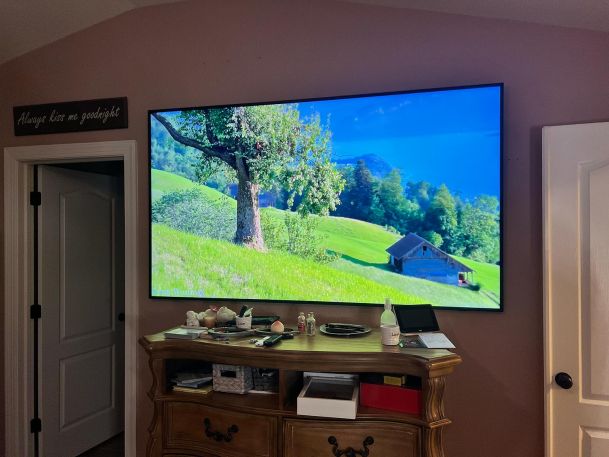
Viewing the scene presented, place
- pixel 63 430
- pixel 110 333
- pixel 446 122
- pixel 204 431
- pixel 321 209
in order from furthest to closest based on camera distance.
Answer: pixel 110 333
pixel 63 430
pixel 321 209
pixel 446 122
pixel 204 431

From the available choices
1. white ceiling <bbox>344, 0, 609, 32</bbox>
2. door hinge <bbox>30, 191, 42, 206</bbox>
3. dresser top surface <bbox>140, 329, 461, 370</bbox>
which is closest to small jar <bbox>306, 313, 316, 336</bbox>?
dresser top surface <bbox>140, 329, 461, 370</bbox>

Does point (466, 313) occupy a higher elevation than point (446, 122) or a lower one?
lower

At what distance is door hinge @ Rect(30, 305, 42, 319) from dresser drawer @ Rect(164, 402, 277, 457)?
1472mm

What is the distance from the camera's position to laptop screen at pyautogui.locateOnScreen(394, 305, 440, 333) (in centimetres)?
175

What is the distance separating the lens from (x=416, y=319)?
5.80ft

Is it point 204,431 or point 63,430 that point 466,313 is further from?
point 63,430

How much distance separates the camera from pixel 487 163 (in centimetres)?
192

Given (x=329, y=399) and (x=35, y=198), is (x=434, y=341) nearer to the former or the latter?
(x=329, y=399)

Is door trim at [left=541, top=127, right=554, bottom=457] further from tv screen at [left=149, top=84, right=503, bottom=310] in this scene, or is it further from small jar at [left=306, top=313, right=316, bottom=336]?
small jar at [left=306, top=313, right=316, bottom=336]

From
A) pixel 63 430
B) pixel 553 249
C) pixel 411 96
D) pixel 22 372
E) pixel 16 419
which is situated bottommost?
pixel 63 430

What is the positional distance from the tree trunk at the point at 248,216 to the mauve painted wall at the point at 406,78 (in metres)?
0.36

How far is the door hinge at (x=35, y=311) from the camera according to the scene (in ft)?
9.02

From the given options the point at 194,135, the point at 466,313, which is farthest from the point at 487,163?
the point at 194,135

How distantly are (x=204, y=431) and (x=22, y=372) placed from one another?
5.26 feet
